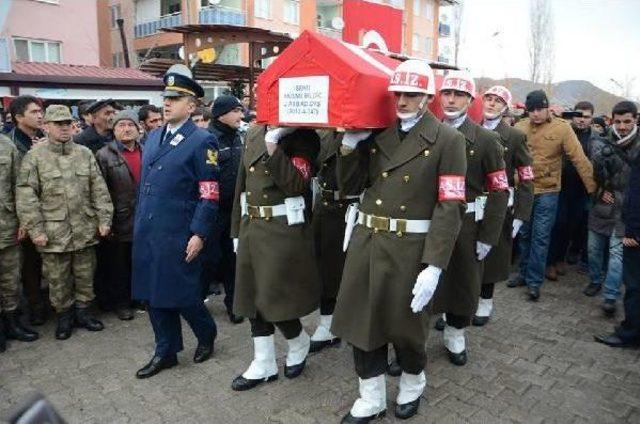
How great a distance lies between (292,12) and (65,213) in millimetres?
30673

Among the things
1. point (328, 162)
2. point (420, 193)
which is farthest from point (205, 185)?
point (420, 193)

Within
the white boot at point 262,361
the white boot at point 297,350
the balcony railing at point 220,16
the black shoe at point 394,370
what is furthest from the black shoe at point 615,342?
the balcony railing at point 220,16

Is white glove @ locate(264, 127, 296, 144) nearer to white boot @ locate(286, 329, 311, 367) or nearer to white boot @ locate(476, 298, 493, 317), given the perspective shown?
white boot @ locate(286, 329, 311, 367)

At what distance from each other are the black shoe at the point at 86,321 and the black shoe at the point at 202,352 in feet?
4.01

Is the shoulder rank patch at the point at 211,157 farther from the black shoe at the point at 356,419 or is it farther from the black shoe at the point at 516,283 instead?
the black shoe at the point at 516,283

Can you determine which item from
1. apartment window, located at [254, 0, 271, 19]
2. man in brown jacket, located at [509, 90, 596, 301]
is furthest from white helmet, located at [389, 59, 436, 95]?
apartment window, located at [254, 0, 271, 19]

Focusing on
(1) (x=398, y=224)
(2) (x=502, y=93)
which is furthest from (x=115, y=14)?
(1) (x=398, y=224)

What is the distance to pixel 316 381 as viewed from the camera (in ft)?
12.3

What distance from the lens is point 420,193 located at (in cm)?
292

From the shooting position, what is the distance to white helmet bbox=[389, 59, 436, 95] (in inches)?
109

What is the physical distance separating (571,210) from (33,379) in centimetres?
617

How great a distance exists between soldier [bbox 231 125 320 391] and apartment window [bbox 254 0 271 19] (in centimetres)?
2870

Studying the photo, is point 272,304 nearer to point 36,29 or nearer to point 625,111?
point 625,111

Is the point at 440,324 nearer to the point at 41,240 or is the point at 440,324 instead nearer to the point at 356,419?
the point at 356,419
